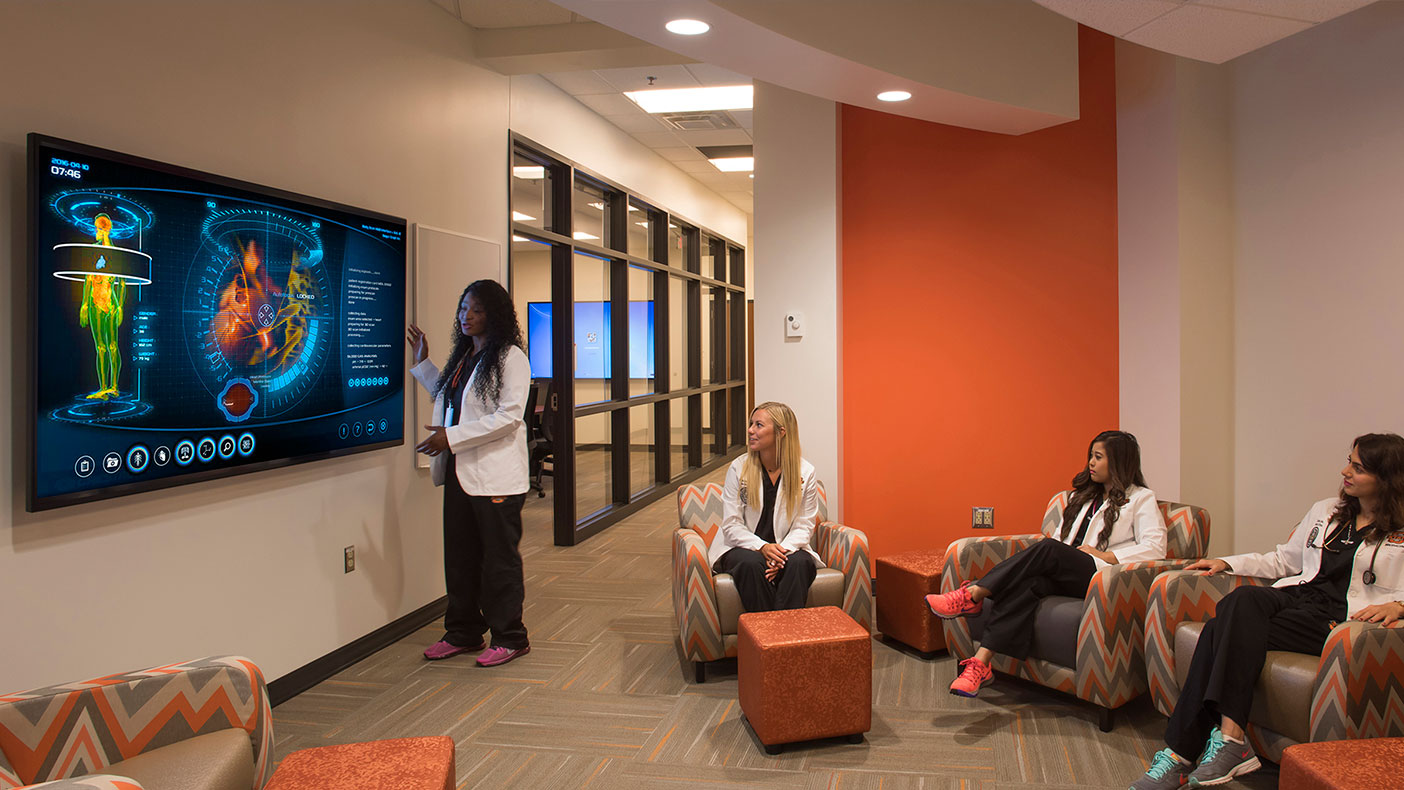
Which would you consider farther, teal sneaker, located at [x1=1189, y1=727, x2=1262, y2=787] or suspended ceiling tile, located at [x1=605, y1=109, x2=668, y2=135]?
suspended ceiling tile, located at [x1=605, y1=109, x2=668, y2=135]

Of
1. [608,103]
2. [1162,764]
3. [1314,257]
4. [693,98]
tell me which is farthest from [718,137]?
[1162,764]

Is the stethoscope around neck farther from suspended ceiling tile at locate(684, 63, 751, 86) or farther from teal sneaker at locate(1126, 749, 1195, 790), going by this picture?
suspended ceiling tile at locate(684, 63, 751, 86)

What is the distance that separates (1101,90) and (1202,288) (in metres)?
1.20

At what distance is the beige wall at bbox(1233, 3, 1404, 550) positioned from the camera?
3.82 metres

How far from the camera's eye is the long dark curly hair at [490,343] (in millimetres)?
4055

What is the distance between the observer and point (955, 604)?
3.49 m

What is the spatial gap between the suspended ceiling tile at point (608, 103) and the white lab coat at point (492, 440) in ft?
9.87

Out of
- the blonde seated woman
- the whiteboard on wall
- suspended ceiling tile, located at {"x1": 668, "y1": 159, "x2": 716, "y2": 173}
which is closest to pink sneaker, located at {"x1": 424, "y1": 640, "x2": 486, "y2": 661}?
the whiteboard on wall

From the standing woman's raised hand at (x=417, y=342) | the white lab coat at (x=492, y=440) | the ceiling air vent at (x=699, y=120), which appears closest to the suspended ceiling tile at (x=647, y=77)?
the ceiling air vent at (x=699, y=120)

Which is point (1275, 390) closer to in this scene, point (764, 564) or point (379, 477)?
point (764, 564)

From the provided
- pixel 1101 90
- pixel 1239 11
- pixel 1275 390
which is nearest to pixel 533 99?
pixel 1101 90

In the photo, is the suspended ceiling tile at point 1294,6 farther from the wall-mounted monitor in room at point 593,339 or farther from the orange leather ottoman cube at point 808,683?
the wall-mounted monitor in room at point 593,339

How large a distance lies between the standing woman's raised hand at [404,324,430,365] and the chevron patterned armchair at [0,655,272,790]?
2.21 meters

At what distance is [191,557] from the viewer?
3.17m
